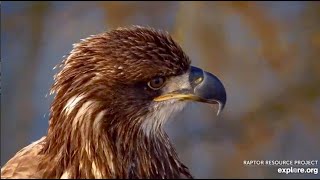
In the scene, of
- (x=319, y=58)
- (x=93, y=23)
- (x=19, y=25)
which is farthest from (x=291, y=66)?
(x=19, y=25)

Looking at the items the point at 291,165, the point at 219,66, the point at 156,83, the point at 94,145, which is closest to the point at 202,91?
the point at 156,83

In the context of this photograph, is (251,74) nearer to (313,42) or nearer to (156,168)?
(313,42)

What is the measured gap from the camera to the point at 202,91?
341 centimetres

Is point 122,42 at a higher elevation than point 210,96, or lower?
higher

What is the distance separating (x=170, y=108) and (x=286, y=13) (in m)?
4.07

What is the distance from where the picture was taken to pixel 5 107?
6.76m

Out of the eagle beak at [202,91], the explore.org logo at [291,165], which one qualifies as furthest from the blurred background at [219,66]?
the eagle beak at [202,91]

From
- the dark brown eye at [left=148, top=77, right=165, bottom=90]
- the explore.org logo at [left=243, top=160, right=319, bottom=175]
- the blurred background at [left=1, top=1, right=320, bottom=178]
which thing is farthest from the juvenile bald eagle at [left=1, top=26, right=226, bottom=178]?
the blurred background at [left=1, top=1, right=320, bottom=178]

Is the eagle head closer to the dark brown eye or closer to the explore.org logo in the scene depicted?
the dark brown eye

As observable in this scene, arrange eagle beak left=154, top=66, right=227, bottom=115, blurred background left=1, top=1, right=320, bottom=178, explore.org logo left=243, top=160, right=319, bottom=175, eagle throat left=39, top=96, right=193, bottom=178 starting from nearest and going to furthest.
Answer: eagle throat left=39, top=96, right=193, bottom=178, eagle beak left=154, top=66, right=227, bottom=115, explore.org logo left=243, top=160, right=319, bottom=175, blurred background left=1, top=1, right=320, bottom=178

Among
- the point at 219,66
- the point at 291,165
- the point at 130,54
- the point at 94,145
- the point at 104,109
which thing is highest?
the point at 130,54

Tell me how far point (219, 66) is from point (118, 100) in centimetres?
341

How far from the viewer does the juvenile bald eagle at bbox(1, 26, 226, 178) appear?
3.28 m

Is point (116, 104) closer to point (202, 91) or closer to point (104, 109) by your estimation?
point (104, 109)
